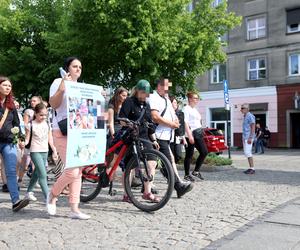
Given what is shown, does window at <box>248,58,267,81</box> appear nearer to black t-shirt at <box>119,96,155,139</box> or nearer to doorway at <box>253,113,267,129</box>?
doorway at <box>253,113,267,129</box>

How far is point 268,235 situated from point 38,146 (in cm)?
368

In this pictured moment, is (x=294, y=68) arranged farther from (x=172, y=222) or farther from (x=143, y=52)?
(x=172, y=222)

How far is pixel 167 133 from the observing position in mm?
7293

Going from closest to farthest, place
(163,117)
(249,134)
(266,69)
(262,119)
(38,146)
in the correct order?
(38,146) < (163,117) < (249,134) < (266,69) < (262,119)

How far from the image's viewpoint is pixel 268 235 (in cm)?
495

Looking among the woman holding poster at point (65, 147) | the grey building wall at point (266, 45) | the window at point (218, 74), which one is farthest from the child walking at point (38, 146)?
the window at point (218, 74)

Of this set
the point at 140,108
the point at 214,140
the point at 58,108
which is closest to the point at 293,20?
the point at 214,140

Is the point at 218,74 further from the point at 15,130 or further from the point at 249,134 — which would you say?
the point at 15,130

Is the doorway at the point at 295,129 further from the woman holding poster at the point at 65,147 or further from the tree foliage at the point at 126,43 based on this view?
the woman holding poster at the point at 65,147

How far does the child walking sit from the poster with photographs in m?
1.21

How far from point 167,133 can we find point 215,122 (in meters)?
30.2

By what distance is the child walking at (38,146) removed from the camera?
6760mm

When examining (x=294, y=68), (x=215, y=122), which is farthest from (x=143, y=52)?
(x=215, y=122)

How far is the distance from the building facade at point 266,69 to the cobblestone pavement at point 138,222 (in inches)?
995
